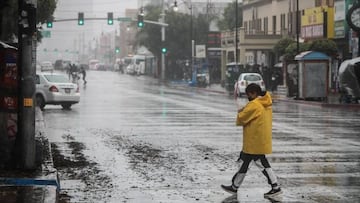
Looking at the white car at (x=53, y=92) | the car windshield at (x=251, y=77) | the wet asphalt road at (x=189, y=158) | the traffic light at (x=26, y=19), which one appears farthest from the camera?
the car windshield at (x=251, y=77)

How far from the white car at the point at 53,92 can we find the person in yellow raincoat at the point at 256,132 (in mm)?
20682

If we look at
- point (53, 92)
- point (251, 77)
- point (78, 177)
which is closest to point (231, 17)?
point (251, 77)

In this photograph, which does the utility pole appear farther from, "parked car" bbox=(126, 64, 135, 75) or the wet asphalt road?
"parked car" bbox=(126, 64, 135, 75)

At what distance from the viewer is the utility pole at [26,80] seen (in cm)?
1141

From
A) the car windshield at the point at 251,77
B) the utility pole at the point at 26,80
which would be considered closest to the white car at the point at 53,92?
the car windshield at the point at 251,77

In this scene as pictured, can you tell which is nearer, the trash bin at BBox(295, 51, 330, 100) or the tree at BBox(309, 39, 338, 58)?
the trash bin at BBox(295, 51, 330, 100)

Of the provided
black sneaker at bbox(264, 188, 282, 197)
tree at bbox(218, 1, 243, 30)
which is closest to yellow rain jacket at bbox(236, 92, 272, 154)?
black sneaker at bbox(264, 188, 282, 197)

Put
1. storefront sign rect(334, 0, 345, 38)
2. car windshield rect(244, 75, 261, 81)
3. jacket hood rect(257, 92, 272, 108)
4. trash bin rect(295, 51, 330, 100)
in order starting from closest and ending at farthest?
jacket hood rect(257, 92, 272, 108), trash bin rect(295, 51, 330, 100), storefront sign rect(334, 0, 345, 38), car windshield rect(244, 75, 261, 81)

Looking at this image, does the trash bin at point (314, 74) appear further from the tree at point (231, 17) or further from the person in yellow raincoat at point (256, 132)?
the tree at point (231, 17)

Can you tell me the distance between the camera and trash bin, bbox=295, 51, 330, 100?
39.0 metres

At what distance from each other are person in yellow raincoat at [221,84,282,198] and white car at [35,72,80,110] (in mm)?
20682

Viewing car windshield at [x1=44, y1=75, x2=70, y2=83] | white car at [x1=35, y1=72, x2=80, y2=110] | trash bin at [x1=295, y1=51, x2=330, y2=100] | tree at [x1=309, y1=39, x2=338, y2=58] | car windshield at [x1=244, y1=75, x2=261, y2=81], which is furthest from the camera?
car windshield at [x1=244, y1=75, x2=261, y2=81]

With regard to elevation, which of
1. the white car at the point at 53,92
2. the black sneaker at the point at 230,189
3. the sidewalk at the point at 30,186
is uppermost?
the white car at the point at 53,92

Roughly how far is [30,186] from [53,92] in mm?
20032
